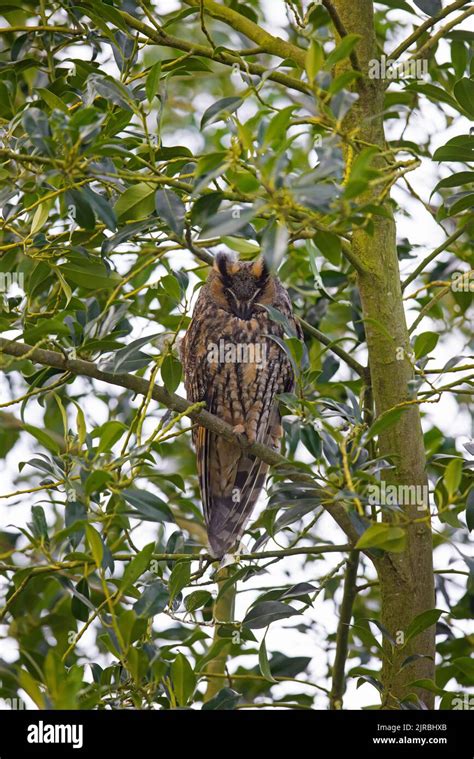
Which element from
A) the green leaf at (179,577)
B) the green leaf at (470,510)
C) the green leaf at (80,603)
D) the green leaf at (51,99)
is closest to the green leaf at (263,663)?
the green leaf at (179,577)

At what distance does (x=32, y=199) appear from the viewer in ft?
6.56

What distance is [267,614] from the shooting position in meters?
2.00

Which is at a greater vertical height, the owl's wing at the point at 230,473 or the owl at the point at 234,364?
the owl at the point at 234,364

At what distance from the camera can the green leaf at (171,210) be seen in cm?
156

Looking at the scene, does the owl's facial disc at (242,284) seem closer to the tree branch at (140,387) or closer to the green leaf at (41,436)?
the tree branch at (140,387)

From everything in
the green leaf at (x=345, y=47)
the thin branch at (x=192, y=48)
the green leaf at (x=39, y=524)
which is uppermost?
the thin branch at (x=192, y=48)

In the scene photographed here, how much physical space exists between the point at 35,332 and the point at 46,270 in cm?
29

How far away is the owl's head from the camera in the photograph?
2.94m

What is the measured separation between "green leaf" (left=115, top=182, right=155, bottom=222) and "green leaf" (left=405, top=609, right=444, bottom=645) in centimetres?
102

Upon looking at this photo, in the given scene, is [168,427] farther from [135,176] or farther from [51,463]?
[135,176]

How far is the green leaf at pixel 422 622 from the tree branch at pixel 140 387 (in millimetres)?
214

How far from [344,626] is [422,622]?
369 mm

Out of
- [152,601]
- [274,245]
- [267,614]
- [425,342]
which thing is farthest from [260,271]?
[274,245]
